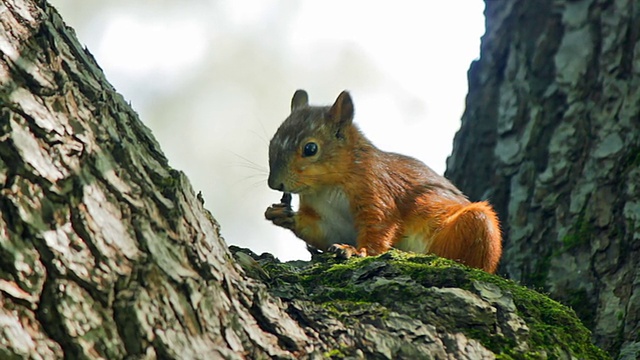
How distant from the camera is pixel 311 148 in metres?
5.13

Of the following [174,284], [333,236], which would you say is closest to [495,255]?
[333,236]

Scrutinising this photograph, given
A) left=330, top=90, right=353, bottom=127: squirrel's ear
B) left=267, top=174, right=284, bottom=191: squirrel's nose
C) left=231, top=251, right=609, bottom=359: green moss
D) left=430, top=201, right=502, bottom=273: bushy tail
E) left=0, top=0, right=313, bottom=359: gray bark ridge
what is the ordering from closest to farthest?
left=0, top=0, right=313, bottom=359: gray bark ridge, left=231, top=251, right=609, bottom=359: green moss, left=430, top=201, right=502, bottom=273: bushy tail, left=267, top=174, right=284, bottom=191: squirrel's nose, left=330, top=90, right=353, bottom=127: squirrel's ear

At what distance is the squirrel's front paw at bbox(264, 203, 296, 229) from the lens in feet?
16.5

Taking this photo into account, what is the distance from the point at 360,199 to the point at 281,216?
49cm

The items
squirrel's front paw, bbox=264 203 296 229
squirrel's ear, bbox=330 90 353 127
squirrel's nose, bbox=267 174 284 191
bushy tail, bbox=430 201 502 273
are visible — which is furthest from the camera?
squirrel's ear, bbox=330 90 353 127

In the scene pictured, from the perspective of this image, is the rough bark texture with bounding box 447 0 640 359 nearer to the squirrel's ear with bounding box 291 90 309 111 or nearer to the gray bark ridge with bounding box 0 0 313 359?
the squirrel's ear with bounding box 291 90 309 111

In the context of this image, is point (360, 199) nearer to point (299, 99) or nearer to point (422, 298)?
point (299, 99)

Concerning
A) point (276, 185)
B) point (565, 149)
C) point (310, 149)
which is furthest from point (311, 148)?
point (565, 149)

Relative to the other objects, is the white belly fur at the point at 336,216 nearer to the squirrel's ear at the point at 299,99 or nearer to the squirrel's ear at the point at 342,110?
the squirrel's ear at the point at 342,110

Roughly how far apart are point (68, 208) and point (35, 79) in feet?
1.27

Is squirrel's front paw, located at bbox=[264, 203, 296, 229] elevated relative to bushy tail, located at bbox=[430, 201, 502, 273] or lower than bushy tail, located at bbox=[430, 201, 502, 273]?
elevated

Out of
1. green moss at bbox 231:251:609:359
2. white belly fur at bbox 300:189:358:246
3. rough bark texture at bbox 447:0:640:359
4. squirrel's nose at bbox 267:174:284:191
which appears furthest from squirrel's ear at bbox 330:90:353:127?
green moss at bbox 231:251:609:359

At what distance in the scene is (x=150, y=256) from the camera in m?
2.21

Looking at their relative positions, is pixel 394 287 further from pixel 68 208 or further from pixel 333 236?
pixel 333 236
